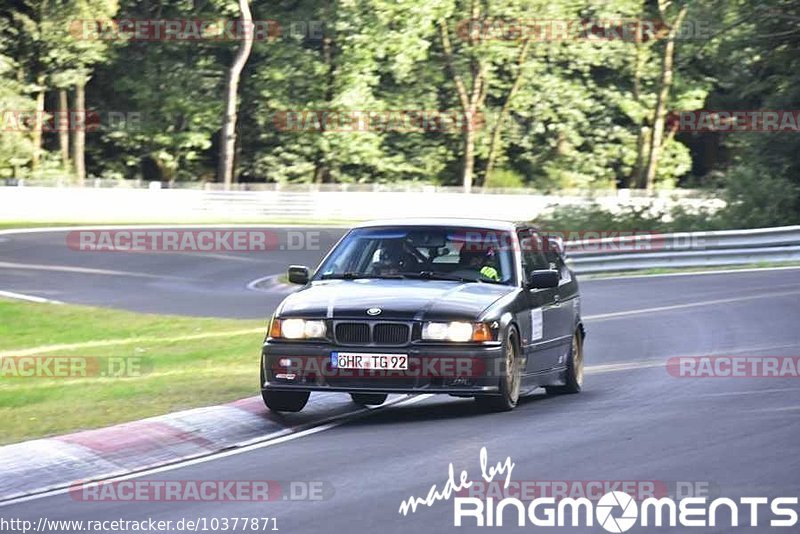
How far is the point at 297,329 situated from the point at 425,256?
144 centimetres

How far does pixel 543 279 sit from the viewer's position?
11938 millimetres

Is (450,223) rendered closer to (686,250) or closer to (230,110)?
(686,250)

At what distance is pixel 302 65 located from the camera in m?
56.8

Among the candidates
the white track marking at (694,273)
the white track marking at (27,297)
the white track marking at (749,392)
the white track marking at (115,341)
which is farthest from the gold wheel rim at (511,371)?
the white track marking at (694,273)

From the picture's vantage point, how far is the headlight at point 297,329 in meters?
10.9

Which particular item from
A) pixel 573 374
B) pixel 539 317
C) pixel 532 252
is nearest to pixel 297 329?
pixel 539 317

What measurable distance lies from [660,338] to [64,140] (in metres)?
40.2

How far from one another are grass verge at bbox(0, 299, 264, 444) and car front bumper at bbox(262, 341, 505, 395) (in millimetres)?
1445

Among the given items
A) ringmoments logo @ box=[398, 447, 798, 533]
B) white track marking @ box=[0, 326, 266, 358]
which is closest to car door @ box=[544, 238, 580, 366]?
ringmoments logo @ box=[398, 447, 798, 533]

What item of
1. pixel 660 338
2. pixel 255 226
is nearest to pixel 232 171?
pixel 255 226

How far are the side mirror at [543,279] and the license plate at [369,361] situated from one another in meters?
1.65

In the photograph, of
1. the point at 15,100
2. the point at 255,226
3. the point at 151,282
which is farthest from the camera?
the point at 15,100

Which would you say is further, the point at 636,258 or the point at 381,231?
the point at 636,258

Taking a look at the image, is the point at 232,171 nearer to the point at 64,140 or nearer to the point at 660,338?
the point at 64,140
